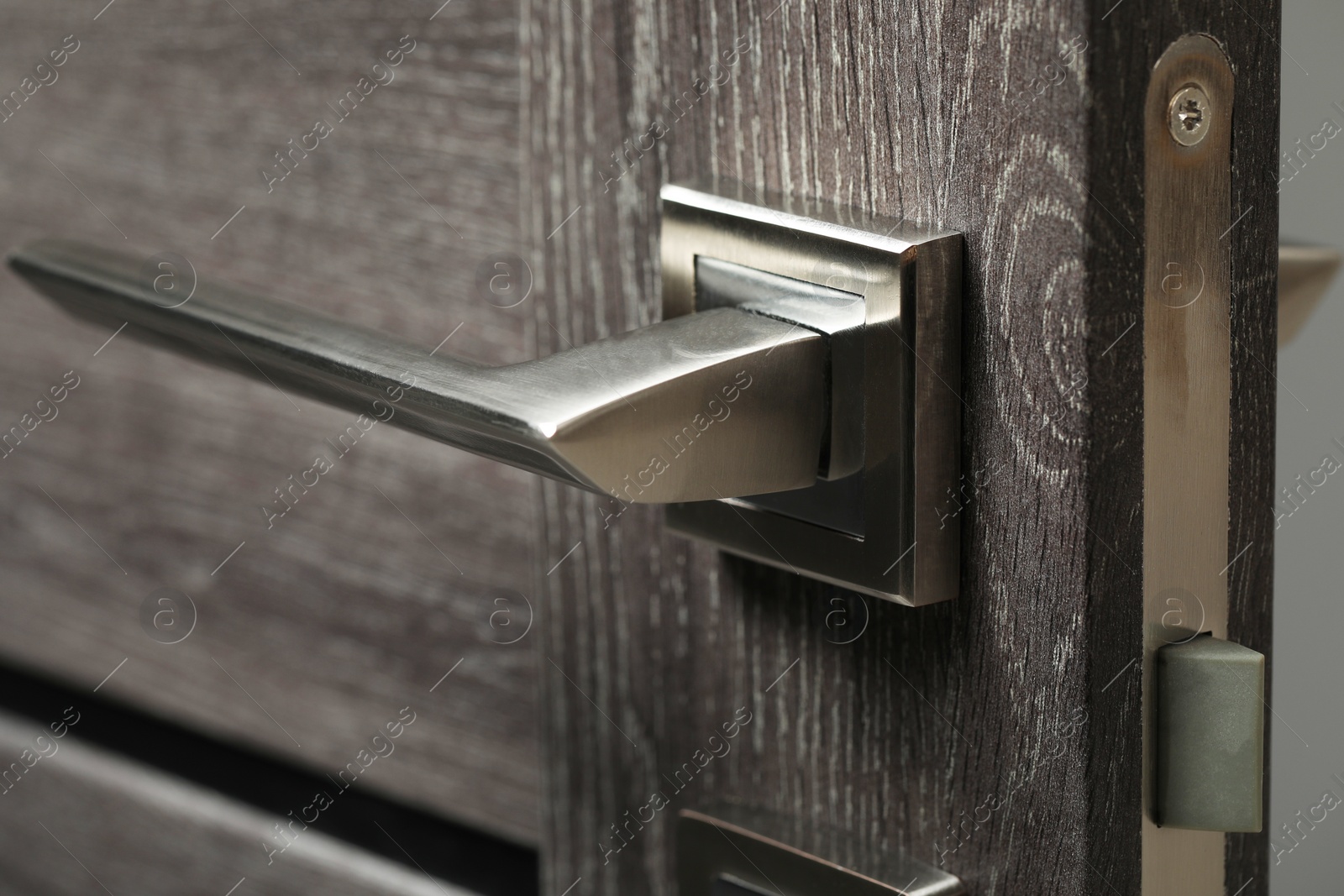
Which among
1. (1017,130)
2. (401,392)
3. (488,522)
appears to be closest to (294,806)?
(488,522)

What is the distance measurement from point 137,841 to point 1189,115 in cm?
49

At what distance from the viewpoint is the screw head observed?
272 millimetres

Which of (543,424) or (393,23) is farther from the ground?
(393,23)

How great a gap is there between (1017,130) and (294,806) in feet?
1.25

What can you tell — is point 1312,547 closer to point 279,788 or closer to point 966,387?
point 966,387

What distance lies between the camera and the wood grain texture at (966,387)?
0.27 metres

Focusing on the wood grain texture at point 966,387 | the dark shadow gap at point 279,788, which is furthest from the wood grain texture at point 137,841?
the wood grain texture at point 966,387

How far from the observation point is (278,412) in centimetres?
51

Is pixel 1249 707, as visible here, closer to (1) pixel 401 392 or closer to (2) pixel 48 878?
(1) pixel 401 392

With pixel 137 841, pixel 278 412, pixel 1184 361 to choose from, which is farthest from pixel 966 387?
pixel 137 841

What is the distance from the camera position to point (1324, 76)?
1.44 feet

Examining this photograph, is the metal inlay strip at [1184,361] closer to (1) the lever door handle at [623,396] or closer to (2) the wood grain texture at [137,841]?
(1) the lever door handle at [623,396]

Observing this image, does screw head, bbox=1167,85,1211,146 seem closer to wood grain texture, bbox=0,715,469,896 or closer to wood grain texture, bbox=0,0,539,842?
wood grain texture, bbox=0,0,539,842

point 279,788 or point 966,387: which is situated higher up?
point 966,387
